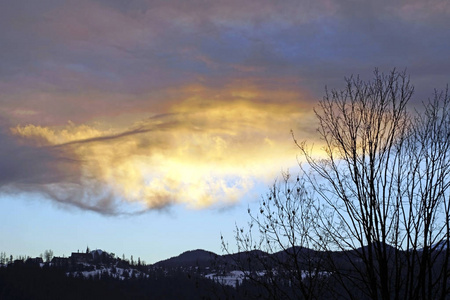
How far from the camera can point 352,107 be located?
1023cm

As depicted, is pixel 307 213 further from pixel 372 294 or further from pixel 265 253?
pixel 372 294

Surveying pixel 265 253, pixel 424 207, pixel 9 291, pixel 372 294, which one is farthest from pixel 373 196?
pixel 9 291

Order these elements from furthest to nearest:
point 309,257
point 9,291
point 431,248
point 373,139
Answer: point 9,291
point 309,257
point 373,139
point 431,248

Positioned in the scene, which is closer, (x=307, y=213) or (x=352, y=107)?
(x=352, y=107)

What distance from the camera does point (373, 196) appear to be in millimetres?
9352

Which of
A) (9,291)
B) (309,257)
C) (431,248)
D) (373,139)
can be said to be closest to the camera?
(431,248)

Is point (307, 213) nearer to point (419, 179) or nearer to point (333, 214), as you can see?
point (333, 214)

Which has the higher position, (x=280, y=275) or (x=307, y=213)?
(x=307, y=213)

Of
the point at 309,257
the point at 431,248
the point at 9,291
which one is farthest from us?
the point at 9,291

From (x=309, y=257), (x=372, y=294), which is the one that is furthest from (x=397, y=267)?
(x=309, y=257)

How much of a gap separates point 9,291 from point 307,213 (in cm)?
21631

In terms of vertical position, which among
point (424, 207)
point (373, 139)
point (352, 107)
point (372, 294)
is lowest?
point (372, 294)

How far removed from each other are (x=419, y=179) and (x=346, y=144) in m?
1.59

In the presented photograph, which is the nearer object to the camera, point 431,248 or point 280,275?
point 431,248
